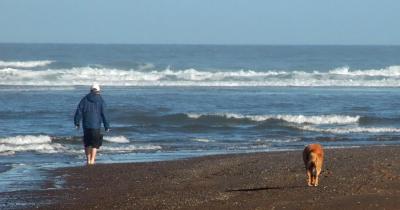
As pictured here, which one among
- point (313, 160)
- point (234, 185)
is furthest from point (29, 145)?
point (313, 160)

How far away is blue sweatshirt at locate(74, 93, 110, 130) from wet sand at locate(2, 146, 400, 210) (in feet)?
2.27

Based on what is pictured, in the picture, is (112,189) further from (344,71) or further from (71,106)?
(344,71)

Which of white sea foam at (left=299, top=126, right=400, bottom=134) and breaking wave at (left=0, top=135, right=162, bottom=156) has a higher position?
breaking wave at (left=0, top=135, right=162, bottom=156)

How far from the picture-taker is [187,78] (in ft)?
153

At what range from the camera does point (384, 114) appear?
24938 mm

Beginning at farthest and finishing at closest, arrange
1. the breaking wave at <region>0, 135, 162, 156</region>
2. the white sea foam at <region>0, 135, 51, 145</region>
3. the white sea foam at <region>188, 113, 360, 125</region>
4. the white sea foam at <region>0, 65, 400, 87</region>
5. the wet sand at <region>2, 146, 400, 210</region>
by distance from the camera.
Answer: the white sea foam at <region>0, 65, 400, 87</region>
the white sea foam at <region>188, 113, 360, 125</region>
the white sea foam at <region>0, 135, 51, 145</region>
the breaking wave at <region>0, 135, 162, 156</region>
the wet sand at <region>2, 146, 400, 210</region>

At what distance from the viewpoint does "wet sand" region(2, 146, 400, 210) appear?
9.01 m

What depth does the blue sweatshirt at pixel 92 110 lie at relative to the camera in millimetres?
13508

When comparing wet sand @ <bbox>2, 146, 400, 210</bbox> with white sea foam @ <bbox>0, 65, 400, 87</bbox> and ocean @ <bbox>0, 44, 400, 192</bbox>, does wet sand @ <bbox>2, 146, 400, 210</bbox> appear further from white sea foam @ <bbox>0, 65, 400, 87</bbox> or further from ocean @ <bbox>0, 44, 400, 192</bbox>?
white sea foam @ <bbox>0, 65, 400, 87</bbox>

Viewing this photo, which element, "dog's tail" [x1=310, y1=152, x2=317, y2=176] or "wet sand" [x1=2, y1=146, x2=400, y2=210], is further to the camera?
"dog's tail" [x1=310, y1=152, x2=317, y2=176]

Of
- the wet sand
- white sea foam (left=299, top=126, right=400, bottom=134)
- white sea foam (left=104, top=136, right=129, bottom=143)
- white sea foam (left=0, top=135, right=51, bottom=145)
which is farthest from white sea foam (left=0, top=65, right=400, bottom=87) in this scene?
the wet sand

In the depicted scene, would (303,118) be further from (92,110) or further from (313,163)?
(313,163)

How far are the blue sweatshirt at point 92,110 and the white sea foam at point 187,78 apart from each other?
2705cm

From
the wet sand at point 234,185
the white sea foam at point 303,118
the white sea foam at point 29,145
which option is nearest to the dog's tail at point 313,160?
the wet sand at point 234,185
